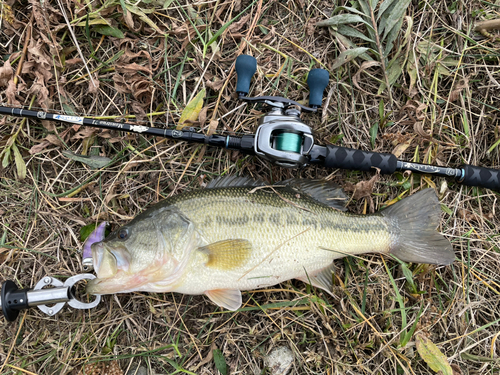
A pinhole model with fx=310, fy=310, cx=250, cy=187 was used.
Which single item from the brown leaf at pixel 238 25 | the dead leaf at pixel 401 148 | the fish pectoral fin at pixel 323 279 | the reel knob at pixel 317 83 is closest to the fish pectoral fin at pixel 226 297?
the fish pectoral fin at pixel 323 279

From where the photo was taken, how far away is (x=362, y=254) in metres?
2.82

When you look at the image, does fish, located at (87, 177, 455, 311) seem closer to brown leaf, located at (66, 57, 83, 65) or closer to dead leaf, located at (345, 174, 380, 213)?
dead leaf, located at (345, 174, 380, 213)

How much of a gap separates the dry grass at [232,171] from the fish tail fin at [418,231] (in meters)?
0.24

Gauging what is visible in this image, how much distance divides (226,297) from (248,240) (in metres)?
0.51

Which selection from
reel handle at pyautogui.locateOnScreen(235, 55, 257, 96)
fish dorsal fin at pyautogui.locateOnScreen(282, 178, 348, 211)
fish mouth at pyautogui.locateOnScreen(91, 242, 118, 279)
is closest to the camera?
fish mouth at pyautogui.locateOnScreen(91, 242, 118, 279)

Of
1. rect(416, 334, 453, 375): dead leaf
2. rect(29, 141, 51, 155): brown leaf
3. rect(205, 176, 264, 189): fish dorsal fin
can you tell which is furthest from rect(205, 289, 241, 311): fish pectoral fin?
rect(29, 141, 51, 155): brown leaf

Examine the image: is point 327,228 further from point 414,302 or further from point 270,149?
point 414,302

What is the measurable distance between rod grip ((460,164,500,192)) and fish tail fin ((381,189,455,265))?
0.39 meters

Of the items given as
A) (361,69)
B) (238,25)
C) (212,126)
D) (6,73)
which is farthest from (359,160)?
(6,73)

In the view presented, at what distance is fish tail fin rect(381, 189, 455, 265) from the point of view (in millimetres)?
2592

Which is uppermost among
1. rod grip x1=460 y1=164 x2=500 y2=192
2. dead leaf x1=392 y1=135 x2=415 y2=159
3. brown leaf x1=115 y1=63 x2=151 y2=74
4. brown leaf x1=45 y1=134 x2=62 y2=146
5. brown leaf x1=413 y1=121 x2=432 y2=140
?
brown leaf x1=115 y1=63 x2=151 y2=74

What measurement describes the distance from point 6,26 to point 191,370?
356 cm

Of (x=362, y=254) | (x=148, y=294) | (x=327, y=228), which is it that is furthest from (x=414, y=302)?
(x=148, y=294)

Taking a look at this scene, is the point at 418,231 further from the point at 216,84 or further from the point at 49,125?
the point at 49,125
